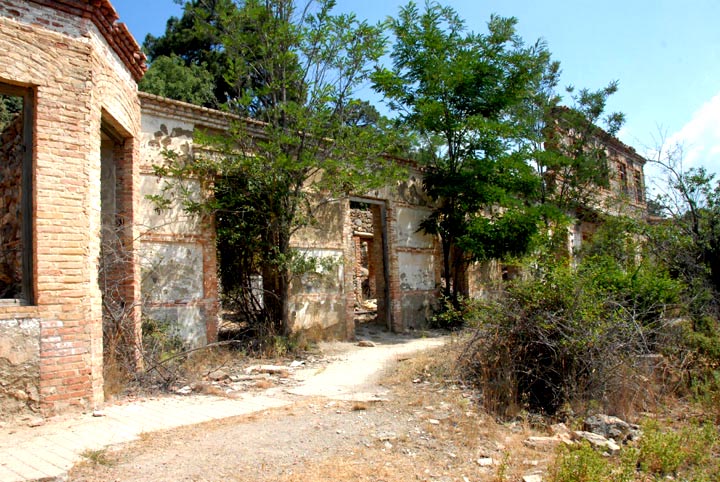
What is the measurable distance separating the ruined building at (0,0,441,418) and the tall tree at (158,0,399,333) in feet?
2.08

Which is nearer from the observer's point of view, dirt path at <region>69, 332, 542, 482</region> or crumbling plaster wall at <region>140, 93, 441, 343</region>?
dirt path at <region>69, 332, 542, 482</region>

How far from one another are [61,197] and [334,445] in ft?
13.1

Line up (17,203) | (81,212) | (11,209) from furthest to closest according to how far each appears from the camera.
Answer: (11,209)
(17,203)
(81,212)

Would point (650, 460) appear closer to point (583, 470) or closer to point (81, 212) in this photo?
point (583, 470)

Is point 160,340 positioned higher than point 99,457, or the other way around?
point 160,340

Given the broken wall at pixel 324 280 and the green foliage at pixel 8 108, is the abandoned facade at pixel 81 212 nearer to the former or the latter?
the broken wall at pixel 324 280

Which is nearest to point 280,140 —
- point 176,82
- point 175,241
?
point 175,241

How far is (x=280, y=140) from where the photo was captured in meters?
9.44

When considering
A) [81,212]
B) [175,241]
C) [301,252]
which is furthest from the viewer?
[301,252]

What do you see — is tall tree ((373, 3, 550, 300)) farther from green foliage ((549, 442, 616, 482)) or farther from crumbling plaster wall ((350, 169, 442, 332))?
green foliage ((549, 442, 616, 482))

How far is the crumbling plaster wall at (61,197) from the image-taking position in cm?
579

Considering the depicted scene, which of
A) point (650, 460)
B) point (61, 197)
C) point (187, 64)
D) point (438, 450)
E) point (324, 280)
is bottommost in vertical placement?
point (650, 460)

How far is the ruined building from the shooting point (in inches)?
228

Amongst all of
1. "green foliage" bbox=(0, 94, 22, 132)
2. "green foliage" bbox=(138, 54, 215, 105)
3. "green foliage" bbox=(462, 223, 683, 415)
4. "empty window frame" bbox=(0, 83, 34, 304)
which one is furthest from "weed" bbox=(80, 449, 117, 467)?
"green foliage" bbox=(138, 54, 215, 105)
